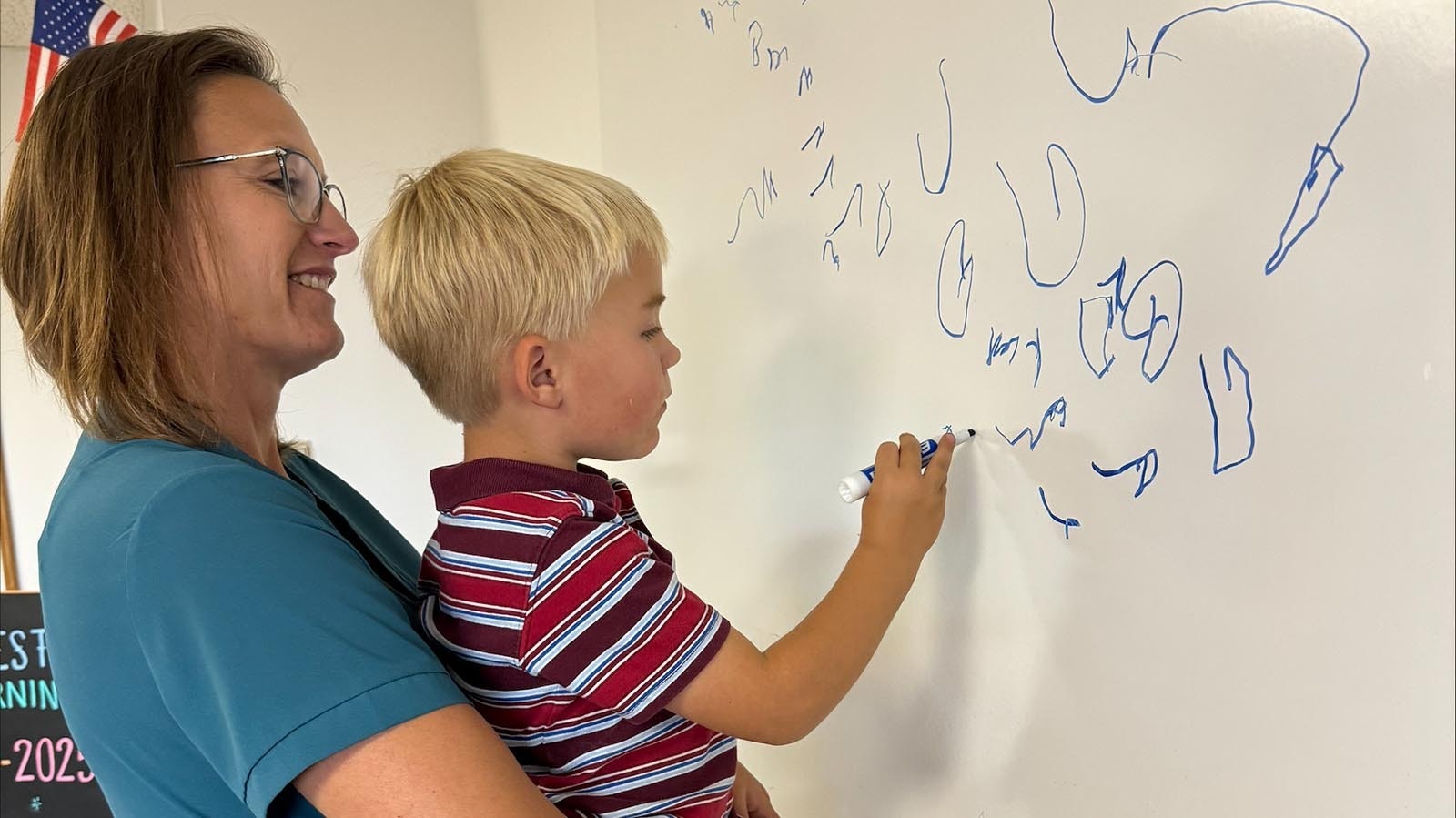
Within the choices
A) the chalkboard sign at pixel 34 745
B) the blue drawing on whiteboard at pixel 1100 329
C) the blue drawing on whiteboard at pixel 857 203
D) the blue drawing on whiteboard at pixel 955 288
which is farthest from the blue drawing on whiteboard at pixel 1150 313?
the chalkboard sign at pixel 34 745

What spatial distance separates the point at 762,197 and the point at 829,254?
12 cm

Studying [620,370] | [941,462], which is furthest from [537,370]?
[941,462]

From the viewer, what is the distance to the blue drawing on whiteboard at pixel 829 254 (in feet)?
2.92

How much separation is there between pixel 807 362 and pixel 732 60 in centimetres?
30

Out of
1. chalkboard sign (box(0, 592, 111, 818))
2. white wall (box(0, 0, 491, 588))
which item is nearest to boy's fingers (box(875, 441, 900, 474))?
white wall (box(0, 0, 491, 588))

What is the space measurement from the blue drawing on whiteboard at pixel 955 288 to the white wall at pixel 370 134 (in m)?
1.35

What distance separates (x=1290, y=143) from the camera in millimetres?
520

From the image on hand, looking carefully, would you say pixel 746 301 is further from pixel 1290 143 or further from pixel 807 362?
pixel 1290 143

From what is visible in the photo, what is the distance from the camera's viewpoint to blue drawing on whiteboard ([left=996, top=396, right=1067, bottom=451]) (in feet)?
2.23

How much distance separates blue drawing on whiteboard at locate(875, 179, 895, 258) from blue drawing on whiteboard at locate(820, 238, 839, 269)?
0.19 ft

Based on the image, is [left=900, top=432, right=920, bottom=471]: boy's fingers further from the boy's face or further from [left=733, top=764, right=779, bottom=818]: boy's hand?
[left=733, top=764, right=779, bottom=818]: boy's hand

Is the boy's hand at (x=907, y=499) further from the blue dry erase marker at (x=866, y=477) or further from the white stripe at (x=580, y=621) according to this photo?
the white stripe at (x=580, y=621)

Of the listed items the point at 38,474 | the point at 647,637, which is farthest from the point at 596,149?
the point at 38,474

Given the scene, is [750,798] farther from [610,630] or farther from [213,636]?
[213,636]
